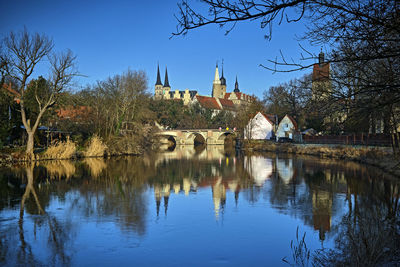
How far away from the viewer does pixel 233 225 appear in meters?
10.8

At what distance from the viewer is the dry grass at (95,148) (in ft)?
112

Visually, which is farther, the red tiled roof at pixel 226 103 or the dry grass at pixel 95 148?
the red tiled roof at pixel 226 103

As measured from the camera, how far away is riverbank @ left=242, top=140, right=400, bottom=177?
24436 millimetres

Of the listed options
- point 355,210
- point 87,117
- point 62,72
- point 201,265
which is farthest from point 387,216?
point 87,117

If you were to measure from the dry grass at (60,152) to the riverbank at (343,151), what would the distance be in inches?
881

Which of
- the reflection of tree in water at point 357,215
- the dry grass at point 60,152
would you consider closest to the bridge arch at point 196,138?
the dry grass at point 60,152

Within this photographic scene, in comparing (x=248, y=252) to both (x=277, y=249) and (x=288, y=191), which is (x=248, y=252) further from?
(x=288, y=191)

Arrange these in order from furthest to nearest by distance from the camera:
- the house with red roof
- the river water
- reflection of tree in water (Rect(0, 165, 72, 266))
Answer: the house with red roof → the river water → reflection of tree in water (Rect(0, 165, 72, 266))

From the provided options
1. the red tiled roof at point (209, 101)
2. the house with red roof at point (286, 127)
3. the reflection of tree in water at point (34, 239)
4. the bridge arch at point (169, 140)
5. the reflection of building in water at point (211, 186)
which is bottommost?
the reflection of tree in water at point (34, 239)

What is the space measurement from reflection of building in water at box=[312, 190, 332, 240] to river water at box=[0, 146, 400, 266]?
0.10ft

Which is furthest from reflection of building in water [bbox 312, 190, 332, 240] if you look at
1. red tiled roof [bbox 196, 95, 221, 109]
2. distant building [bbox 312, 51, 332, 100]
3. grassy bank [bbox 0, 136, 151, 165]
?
red tiled roof [bbox 196, 95, 221, 109]

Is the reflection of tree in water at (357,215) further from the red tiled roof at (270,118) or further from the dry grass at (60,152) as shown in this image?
the red tiled roof at (270,118)

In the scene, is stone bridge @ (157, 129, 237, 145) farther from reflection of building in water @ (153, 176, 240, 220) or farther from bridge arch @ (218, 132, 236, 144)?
reflection of building in water @ (153, 176, 240, 220)

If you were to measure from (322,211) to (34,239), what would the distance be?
27.0 ft
